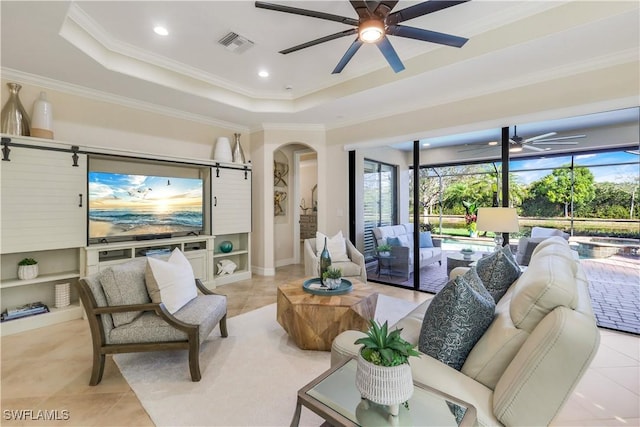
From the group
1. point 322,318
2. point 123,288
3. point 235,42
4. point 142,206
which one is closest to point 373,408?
point 322,318

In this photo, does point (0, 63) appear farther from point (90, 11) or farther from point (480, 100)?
point (480, 100)

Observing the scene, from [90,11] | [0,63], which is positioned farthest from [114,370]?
[0,63]

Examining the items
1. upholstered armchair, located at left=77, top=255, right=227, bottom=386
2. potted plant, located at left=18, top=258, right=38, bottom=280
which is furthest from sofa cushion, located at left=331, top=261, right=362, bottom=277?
potted plant, located at left=18, top=258, right=38, bottom=280

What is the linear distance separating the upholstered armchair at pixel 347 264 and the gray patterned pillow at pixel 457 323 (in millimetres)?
2664

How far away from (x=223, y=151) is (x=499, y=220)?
4.18 metres

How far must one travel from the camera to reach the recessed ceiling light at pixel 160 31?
2.80m

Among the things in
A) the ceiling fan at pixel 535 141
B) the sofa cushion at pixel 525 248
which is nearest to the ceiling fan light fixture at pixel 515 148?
the ceiling fan at pixel 535 141

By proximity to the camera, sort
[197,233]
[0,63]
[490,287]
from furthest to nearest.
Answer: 1. [197,233]
2. [0,63]
3. [490,287]

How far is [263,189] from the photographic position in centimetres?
530

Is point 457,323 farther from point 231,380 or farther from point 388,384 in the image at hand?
point 231,380

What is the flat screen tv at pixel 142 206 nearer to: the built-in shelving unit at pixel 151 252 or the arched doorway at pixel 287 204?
the built-in shelving unit at pixel 151 252

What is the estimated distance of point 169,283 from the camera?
2328 mm

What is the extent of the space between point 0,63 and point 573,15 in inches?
218

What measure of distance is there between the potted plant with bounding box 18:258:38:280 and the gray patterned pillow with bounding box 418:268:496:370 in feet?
13.4
